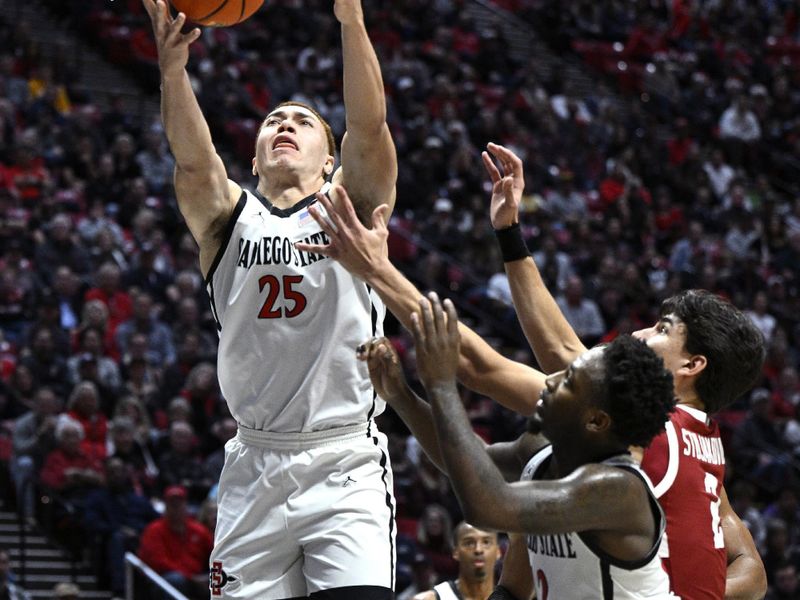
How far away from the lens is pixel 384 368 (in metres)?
3.50

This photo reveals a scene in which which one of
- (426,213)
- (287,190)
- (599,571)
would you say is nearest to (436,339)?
(599,571)

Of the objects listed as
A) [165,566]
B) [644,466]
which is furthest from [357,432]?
[165,566]

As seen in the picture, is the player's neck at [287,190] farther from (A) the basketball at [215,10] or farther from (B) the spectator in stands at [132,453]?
(B) the spectator in stands at [132,453]

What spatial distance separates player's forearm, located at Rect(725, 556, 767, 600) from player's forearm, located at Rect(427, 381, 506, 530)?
1.79 meters

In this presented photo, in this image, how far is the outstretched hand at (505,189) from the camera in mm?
4352

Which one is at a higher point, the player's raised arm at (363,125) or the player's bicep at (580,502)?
the player's raised arm at (363,125)

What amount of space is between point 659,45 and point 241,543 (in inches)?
694

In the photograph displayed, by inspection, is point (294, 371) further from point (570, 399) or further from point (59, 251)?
point (59, 251)

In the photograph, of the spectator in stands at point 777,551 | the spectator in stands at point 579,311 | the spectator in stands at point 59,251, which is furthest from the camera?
the spectator in stands at point 579,311

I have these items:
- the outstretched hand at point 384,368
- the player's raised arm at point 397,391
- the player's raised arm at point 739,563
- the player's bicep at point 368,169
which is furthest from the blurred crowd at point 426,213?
the outstretched hand at point 384,368

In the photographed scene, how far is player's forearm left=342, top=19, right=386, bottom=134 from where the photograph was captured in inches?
168

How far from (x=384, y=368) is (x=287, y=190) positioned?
135cm

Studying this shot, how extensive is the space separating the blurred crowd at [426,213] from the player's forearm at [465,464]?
5945mm

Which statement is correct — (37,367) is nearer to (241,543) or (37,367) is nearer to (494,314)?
(494,314)
